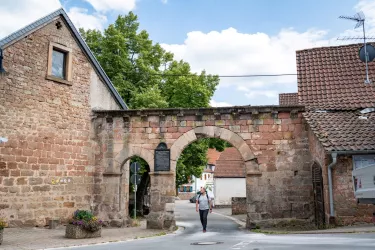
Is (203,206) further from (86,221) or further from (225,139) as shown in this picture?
(86,221)

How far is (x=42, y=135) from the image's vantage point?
13609 mm

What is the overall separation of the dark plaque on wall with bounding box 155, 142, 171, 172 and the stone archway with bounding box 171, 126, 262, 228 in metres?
0.18

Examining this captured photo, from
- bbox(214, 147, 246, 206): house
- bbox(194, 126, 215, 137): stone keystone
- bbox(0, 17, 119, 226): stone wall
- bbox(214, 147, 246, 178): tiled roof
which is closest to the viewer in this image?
bbox(0, 17, 119, 226): stone wall

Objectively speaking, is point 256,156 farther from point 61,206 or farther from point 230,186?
point 230,186

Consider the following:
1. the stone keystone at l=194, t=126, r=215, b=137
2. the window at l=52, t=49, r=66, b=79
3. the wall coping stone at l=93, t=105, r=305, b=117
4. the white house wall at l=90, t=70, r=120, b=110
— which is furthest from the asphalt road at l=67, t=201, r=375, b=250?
the window at l=52, t=49, r=66, b=79

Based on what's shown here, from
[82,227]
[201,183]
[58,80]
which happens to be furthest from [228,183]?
[201,183]

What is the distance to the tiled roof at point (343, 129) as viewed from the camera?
11547 mm

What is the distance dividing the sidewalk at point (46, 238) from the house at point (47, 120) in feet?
2.52

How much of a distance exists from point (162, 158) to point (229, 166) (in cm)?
2633

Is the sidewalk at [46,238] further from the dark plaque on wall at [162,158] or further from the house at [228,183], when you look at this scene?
the house at [228,183]

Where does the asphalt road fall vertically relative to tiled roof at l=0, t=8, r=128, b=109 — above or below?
below

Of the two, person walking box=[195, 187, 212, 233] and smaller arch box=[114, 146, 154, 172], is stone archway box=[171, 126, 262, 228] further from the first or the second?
person walking box=[195, 187, 212, 233]

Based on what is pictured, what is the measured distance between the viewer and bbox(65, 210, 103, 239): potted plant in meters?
10.9

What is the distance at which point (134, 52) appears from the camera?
80.3ft
